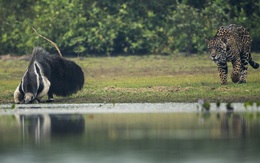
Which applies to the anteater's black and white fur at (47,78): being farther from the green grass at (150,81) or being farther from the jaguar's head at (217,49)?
the jaguar's head at (217,49)

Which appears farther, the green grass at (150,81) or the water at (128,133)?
the green grass at (150,81)

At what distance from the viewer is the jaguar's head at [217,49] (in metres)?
28.4

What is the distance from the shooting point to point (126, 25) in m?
44.1

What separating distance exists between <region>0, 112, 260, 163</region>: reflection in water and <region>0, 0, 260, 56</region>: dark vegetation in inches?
832

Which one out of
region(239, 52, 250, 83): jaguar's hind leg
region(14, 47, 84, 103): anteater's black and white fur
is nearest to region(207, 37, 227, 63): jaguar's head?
region(239, 52, 250, 83): jaguar's hind leg

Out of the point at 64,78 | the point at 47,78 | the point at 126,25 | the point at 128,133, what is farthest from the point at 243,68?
the point at 126,25

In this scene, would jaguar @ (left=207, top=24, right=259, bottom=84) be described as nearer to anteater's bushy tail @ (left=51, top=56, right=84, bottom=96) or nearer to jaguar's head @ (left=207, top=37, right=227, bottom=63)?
jaguar's head @ (left=207, top=37, right=227, bottom=63)

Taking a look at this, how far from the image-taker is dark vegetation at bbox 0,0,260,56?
42938 mm

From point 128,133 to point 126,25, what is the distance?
2606 cm

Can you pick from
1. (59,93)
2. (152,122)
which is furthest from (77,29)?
(152,122)

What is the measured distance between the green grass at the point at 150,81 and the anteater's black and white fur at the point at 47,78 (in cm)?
38

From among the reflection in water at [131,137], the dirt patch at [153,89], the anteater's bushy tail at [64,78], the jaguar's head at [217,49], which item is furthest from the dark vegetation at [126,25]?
the reflection in water at [131,137]

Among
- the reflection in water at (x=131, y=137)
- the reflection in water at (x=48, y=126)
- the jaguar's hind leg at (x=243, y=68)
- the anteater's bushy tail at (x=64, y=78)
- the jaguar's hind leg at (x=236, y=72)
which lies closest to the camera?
the reflection in water at (x=131, y=137)

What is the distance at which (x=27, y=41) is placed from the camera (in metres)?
43.2
